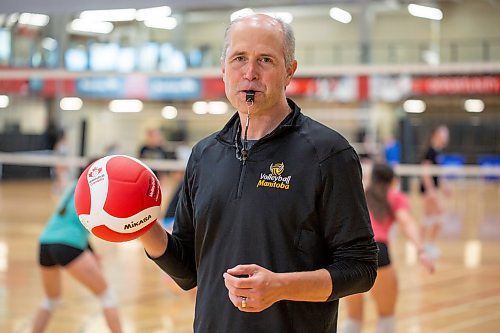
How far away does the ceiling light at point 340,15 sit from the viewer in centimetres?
3073

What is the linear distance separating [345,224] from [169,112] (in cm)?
2601

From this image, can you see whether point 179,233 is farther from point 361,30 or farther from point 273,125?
point 361,30

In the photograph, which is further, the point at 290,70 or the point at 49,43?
the point at 49,43

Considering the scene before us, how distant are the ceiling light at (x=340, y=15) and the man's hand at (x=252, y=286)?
29240mm

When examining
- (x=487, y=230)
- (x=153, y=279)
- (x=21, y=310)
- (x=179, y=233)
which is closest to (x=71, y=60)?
(x=487, y=230)

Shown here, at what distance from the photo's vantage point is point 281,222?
7.49 feet

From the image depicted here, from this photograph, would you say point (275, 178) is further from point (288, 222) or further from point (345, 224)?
point (345, 224)

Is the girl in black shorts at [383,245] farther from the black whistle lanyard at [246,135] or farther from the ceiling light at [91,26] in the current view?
the ceiling light at [91,26]

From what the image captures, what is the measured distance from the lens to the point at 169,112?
28.0 meters

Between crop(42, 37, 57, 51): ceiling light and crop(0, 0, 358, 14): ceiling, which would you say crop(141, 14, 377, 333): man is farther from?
crop(42, 37, 57, 51): ceiling light

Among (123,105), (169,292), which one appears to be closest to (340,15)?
(123,105)

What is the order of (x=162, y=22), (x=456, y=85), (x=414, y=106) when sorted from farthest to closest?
(x=162, y=22) → (x=414, y=106) → (x=456, y=85)

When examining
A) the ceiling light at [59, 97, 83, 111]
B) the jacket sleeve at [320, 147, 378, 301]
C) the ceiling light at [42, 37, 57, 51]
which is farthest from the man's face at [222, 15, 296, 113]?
the ceiling light at [42, 37, 57, 51]

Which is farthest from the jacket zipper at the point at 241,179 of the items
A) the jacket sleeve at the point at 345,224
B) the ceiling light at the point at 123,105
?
the ceiling light at the point at 123,105
